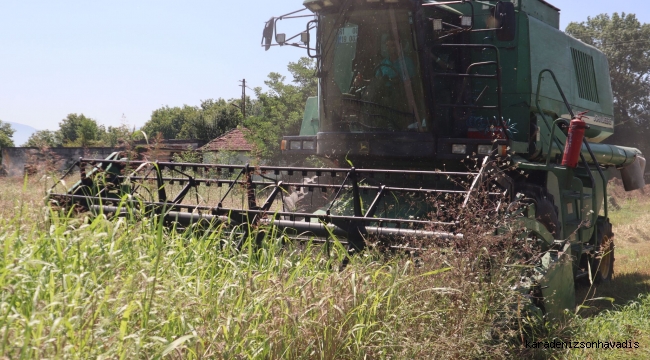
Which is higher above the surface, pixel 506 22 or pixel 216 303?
pixel 506 22

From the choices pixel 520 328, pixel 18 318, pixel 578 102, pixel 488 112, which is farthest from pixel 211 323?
pixel 578 102

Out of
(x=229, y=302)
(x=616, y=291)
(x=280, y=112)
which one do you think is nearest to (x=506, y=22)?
(x=616, y=291)

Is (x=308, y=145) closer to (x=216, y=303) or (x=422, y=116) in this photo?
(x=422, y=116)

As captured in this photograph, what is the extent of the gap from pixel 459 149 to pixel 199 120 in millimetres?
38933

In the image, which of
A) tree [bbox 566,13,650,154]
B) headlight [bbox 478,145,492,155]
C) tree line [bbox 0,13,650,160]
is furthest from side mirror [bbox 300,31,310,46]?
tree [bbox 566,13,650,154]

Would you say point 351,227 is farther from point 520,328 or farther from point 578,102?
point 578,102

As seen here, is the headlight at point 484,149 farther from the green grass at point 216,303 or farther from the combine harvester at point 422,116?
the green grass at point 216,303

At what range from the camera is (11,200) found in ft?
12.7

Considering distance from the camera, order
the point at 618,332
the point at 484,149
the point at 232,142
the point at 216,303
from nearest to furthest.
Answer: the point at 216,303
the point at 618,332
the point at 484,149
the point at 232,142

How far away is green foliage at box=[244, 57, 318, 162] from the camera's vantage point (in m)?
15.0

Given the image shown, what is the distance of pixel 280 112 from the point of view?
1662 centimetres

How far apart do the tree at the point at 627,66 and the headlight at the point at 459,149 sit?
27888mm

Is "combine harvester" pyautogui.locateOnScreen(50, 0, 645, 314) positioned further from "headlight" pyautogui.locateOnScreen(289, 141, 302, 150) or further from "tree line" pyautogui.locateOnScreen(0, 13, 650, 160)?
"tree line" pyautogui.locateOnScreen(0, 13, 650, 160)

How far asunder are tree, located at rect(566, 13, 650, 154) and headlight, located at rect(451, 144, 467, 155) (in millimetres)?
27888
